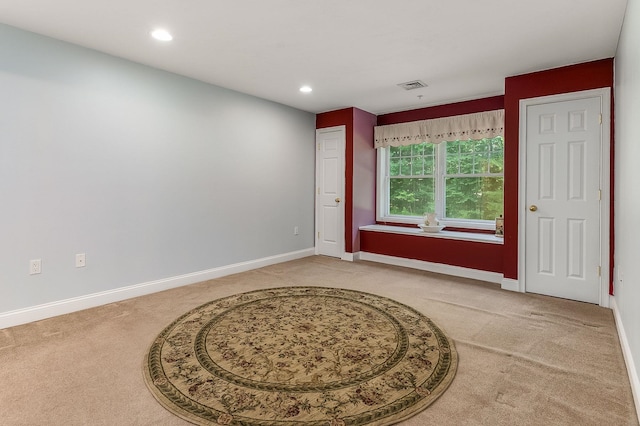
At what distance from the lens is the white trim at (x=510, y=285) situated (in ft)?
12.2

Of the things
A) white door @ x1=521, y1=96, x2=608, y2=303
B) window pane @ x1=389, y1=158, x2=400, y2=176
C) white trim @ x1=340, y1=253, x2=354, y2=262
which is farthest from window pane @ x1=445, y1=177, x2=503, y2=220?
white trim @ x1=340, y1=253, x2=354, y2=262

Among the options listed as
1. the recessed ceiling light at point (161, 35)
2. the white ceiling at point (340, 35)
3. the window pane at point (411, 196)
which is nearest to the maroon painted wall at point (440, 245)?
the window pane at point (411, 196)

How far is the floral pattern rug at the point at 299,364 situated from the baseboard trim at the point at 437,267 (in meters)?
1.59

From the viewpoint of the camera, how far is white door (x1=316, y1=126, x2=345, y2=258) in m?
5.45

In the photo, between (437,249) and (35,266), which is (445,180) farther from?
(35,266)

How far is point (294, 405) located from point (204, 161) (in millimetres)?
3144

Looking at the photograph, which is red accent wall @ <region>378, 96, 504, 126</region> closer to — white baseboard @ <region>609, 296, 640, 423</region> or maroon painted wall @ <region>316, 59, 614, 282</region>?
maroon painted wall @ <region>316, 59, 614, 282</region>

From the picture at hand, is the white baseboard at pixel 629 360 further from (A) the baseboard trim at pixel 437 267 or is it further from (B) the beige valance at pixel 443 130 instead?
(B) the beige valance at pixel 443 130

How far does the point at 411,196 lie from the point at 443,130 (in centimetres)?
113

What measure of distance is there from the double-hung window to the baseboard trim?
0.73m

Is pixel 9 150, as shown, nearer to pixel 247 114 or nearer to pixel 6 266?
pixel 6 266

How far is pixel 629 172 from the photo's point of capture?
7.40ft

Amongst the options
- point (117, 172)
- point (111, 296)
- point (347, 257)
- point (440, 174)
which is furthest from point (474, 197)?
point (111, 296)

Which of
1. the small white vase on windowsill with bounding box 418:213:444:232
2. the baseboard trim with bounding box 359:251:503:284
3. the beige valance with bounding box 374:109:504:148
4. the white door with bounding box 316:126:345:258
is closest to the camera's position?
the baseboard trim with bounding box 359:251:503:284
